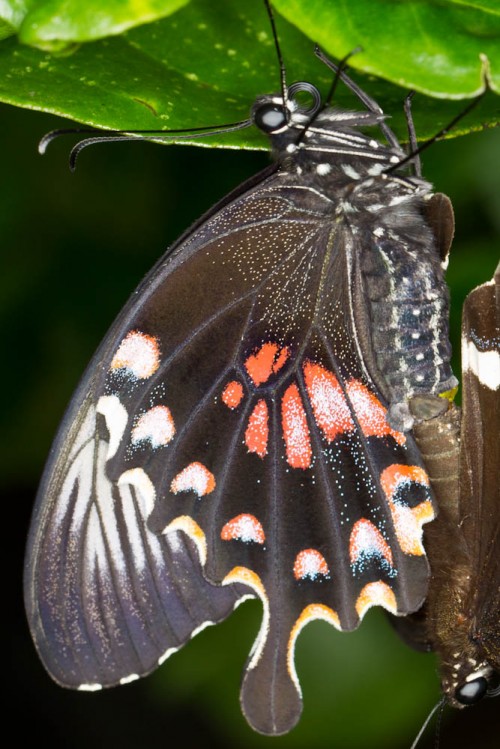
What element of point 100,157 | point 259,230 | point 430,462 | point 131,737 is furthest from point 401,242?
point 131,737

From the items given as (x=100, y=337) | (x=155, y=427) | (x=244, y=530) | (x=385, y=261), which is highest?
(x=100, y=337)

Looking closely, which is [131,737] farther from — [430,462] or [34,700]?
[430,462]

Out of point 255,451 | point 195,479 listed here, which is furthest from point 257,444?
point 195,479

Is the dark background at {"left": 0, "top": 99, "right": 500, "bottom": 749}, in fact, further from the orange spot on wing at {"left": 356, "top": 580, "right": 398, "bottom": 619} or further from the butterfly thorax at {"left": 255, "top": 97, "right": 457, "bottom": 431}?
the orange spot on wing at {"left": 356, "top": 580, "right": 398, "bottom": 619}

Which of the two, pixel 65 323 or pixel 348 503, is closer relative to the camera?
pixel 348 503

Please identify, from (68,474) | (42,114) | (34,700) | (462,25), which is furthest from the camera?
(34,700)

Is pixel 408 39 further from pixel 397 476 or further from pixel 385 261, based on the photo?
pixel 397 476
